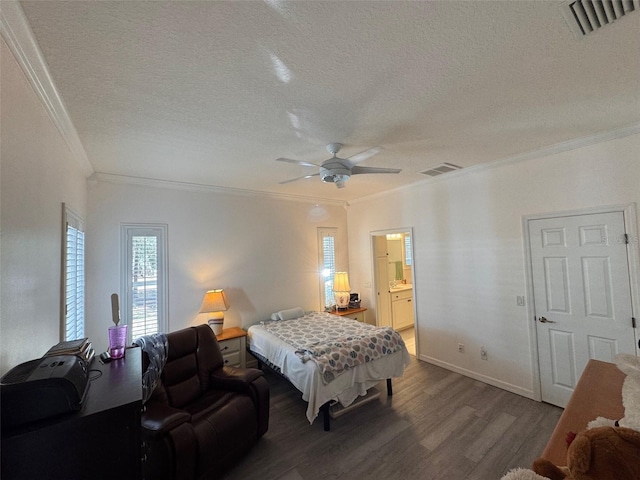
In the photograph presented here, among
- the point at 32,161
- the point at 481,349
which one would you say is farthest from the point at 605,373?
the point at 32,161

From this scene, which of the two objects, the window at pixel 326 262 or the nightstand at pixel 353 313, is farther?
the window at pixel 326 262

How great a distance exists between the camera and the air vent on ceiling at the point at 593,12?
3.93 feet

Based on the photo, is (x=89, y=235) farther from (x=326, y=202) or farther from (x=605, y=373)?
(x=605, y=373)

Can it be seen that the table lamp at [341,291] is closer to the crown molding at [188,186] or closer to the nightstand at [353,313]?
the nightstand at [353,313]

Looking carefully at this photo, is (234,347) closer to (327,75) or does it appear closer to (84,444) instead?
(84,444)

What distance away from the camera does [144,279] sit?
3.44 m

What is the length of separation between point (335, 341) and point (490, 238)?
7.43 ft

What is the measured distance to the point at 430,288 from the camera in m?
4.06

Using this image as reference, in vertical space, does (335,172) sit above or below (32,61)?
below

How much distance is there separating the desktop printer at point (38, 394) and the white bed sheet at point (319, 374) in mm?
1943

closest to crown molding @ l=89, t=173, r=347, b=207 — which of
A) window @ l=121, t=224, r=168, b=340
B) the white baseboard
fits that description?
window @ l=121, t=224, r=168, b=340

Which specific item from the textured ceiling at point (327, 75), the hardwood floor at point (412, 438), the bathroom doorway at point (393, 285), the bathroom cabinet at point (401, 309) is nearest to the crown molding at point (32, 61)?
the textured ceiling at point (327, 75)

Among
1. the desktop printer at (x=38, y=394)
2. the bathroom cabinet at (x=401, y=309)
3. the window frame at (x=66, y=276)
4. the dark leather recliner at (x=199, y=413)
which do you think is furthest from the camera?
the bathroom cabinet at (x=401, y=309)

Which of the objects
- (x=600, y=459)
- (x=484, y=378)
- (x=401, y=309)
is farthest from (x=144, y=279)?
(x=401, y=309)
